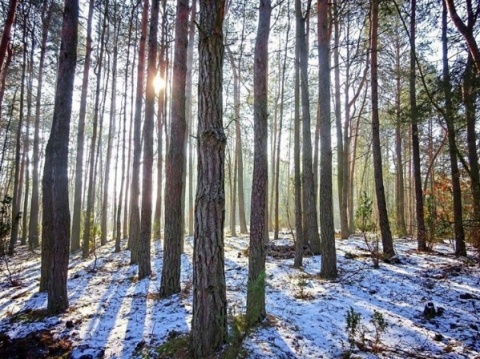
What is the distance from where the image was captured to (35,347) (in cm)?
388

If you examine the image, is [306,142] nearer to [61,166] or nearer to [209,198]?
[209,198]

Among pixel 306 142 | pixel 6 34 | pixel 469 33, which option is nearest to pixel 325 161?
pixel 306 142

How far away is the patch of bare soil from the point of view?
3672mm

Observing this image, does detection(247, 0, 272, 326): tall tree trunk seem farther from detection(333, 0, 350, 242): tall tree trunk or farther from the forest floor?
detection(333, 0, 350, 242): tall tree trunk

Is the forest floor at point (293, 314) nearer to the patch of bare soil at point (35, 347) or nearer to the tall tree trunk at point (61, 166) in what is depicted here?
the patch of bare soil at point (35, 347)

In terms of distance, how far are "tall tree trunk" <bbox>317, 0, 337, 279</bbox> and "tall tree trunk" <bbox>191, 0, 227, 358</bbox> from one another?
4.04 metres

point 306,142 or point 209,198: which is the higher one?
point 306,142

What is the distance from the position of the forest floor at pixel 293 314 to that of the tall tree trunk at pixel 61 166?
52 cm

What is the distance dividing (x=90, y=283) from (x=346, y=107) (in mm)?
12506

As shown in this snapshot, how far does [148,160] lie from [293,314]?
5189 millimetres

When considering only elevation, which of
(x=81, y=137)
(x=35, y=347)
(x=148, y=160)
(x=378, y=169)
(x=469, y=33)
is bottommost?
(x=35, y=347)

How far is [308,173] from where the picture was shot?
27.6 feet

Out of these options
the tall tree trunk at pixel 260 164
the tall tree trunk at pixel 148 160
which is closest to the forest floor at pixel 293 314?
the tall tree trunk at pixel 148 160

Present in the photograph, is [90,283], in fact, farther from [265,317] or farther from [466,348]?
[466,348]
